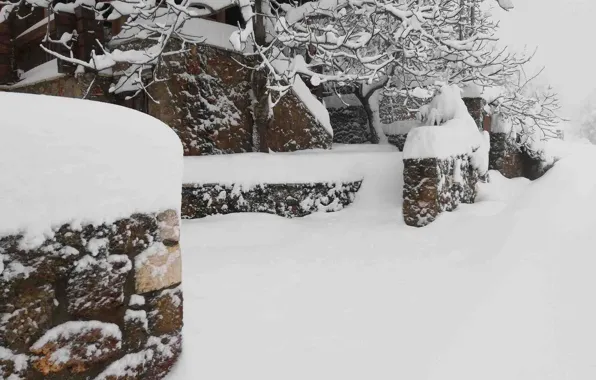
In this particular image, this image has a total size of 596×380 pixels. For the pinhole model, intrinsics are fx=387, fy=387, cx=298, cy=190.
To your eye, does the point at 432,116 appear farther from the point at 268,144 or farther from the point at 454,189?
the point at 268,144

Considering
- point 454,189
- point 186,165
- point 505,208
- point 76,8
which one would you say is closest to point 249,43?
point 186,165

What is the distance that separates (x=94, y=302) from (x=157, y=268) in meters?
0.30

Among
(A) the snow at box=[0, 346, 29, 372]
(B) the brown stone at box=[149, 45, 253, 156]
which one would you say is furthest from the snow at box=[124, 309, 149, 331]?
(B) the brown stone at box=[149, 45, 253, 156]

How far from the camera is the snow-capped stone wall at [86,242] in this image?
4.45 ft

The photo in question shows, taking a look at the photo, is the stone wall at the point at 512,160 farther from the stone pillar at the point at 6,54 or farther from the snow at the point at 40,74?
the stone pillar at the point at 6,54

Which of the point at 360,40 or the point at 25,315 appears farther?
the point at 360,40

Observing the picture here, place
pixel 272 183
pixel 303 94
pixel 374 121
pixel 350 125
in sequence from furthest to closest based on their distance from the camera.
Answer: pixel 350 125
pixel 374 121
pixel 303 94
pixel 272 183

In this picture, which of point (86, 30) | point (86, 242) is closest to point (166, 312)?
point (86, 242)

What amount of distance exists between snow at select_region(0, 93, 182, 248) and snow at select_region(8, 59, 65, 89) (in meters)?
8.30

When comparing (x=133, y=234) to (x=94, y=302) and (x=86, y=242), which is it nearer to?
(x=86, y=242)

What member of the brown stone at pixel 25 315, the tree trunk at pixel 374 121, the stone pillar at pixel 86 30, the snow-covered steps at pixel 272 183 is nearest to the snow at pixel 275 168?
the snow-covered steps at pixel 272 183

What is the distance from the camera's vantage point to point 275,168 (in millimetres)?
6148

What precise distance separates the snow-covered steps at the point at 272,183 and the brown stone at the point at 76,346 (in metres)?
4.19

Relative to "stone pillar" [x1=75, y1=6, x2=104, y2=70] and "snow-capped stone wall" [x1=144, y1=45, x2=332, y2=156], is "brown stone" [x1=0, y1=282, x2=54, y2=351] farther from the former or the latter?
"stone pillar" [x1=75, y1=6, x2=104, y2=70]
